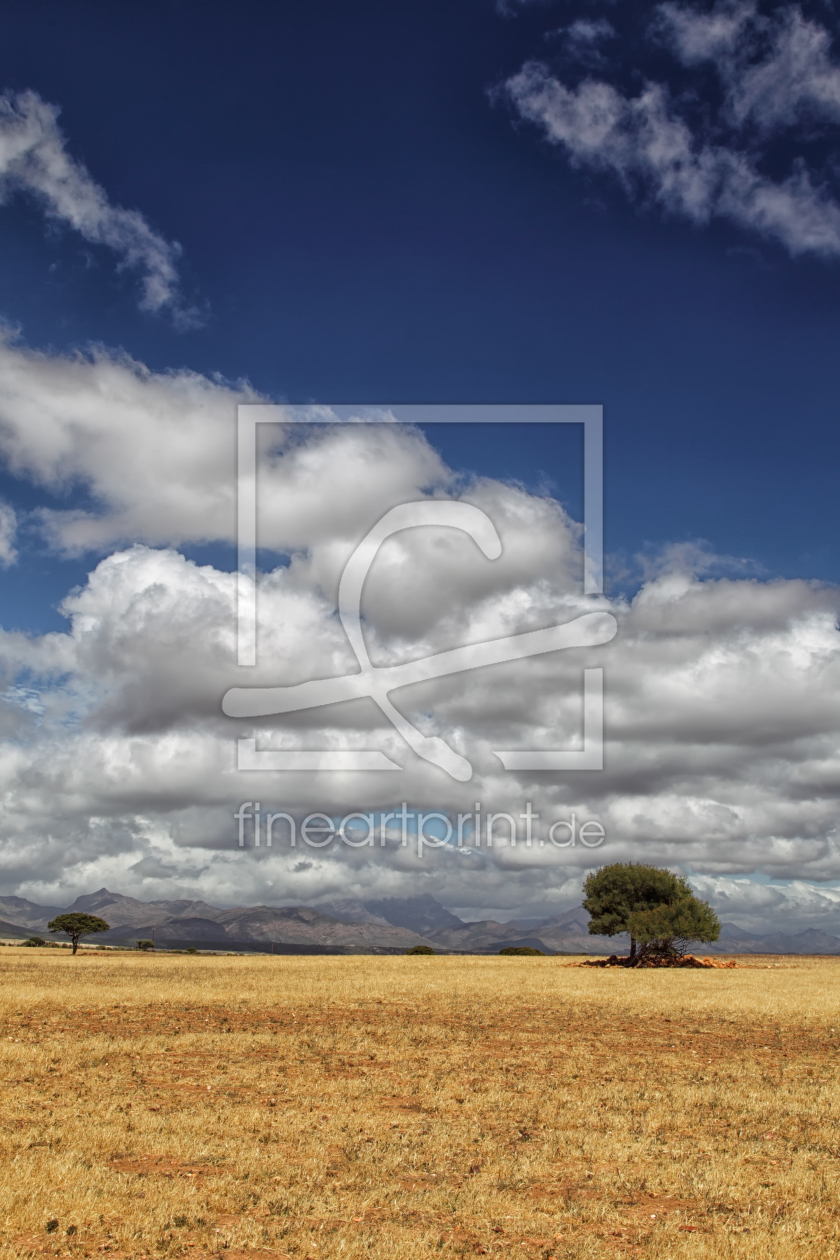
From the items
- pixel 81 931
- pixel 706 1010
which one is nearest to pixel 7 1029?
pixel 706 1010

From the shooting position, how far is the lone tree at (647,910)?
83688mm

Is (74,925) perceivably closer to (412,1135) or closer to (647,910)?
(647,910)

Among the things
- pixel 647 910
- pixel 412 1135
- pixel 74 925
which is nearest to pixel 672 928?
pixel 647 910

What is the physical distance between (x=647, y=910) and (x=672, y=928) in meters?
3.85

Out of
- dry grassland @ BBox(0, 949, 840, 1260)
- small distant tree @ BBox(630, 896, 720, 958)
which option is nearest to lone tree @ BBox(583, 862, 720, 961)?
small distant tree @ BBox(630, 896, 720, 958)

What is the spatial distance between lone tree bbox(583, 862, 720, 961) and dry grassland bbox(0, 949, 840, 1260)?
5090 cm

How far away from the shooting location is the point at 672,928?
83938 mm

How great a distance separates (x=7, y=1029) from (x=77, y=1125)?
14.1m

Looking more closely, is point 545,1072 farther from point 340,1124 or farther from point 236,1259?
point 236,1259

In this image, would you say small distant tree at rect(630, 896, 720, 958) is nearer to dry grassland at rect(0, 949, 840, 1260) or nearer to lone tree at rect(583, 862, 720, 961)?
lone tree at rect(583, 862, 720, 961)

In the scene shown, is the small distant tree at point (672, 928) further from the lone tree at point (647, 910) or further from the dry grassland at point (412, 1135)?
the dry grassland at point (412, 1135)

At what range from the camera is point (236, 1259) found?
11164 mm

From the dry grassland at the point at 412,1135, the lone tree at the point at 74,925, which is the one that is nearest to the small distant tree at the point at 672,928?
the dry grassland at the point at 412,1135

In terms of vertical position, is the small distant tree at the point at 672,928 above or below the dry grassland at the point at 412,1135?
below
